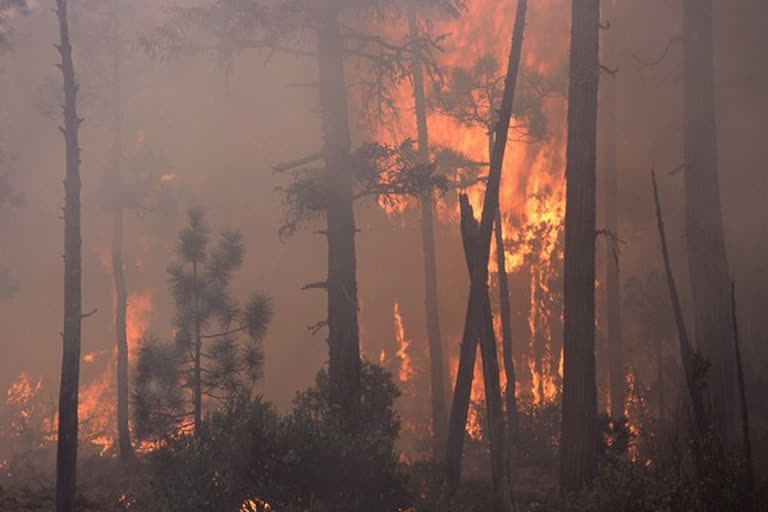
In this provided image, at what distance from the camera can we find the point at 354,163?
447 inches

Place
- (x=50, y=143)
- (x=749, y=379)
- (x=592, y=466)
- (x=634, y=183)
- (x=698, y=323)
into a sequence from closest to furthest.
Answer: (x=592, y=466)
(x=698, y=323)
(x=749, y=379)
(x=634, y=183)
(x=50, y=143)

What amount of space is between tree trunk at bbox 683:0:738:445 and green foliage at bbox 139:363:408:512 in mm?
5549

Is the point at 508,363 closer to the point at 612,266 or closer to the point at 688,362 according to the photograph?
the point at 612,266

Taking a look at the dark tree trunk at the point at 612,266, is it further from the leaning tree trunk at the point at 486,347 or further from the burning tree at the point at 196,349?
the burning tree at the point at 196,349

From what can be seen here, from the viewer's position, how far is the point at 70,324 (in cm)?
1143

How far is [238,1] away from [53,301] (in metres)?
29.1

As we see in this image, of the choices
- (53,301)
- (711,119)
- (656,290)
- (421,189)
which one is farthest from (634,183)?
(53,301)

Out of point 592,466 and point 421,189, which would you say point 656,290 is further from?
point 592,466

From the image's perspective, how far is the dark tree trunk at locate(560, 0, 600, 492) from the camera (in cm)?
832

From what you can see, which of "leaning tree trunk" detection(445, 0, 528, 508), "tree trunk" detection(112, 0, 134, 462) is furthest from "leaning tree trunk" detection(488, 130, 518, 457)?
"tree trunk" detection(112, 0, 134, 462)

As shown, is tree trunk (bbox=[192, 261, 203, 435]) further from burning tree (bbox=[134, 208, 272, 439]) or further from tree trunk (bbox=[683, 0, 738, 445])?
tree trunk (bbox=[683, 0, 738, 445])

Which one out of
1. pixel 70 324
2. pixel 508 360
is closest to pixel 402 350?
pixel 508 360

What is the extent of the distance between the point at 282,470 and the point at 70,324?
5569 millimetres

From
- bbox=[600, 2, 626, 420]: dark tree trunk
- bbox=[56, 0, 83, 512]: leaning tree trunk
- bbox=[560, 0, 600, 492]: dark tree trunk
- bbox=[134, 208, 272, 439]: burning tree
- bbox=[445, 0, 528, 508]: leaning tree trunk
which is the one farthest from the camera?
bbox=[600, 2, 626, 420]: dark tree trunk
